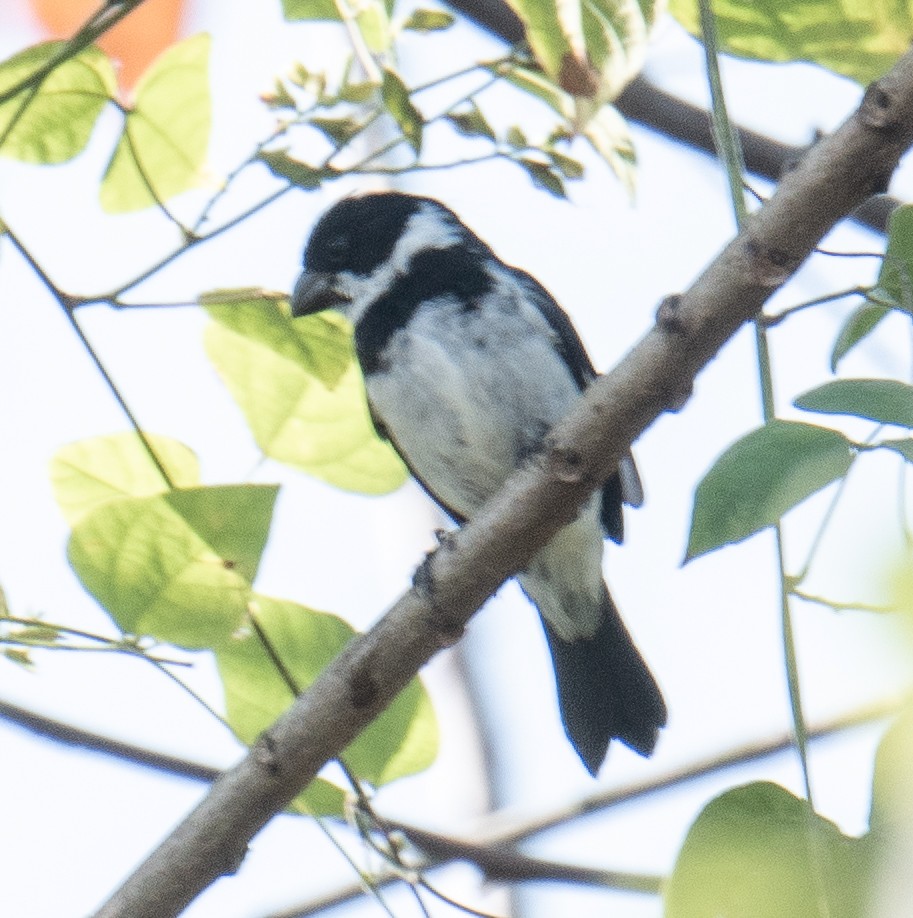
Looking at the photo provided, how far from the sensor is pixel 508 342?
2283 millimetres

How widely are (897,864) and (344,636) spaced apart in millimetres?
890

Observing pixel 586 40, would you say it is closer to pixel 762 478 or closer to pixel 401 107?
pixel 401 107

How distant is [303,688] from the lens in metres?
1.54

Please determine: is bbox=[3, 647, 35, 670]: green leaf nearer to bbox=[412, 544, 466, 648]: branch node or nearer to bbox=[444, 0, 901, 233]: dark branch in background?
bbox=[412, 544, 466, 648]: branch node

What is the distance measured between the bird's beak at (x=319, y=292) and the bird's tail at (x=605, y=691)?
28.1 inches

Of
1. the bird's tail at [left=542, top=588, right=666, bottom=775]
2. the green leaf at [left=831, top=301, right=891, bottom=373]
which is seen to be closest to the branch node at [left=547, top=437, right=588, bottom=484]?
the green leaf at [left=831, top=301, right=891, bottom=373]

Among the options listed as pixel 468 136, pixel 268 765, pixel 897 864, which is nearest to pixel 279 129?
pixel 468 136

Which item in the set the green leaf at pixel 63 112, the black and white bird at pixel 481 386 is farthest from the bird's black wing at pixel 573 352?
the green leaf at pixel 63 112

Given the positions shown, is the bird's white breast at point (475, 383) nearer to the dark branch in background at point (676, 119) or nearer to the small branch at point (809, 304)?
the dark branch in background at point (676, 119)

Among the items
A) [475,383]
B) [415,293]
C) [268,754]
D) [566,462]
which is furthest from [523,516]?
[415,293]

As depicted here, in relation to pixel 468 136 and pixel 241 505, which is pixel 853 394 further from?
pixel 468 136

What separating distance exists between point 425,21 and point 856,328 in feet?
2.21

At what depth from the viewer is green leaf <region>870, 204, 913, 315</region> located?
3.31ft

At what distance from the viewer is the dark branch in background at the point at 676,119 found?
7.13 feet
